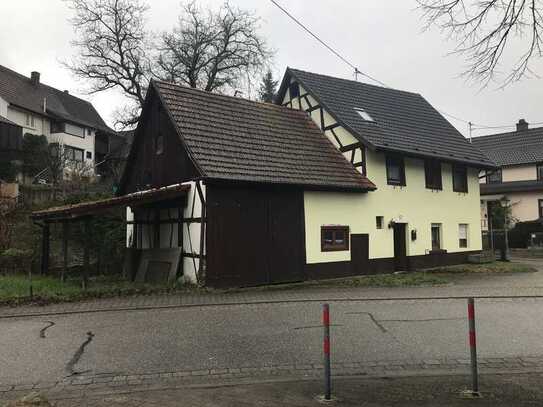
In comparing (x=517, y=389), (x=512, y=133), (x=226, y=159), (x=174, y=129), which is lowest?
(x=517, y=389)

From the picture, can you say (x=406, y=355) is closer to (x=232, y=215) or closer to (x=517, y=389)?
(x=517, y=389)

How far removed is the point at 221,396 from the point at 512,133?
151ft

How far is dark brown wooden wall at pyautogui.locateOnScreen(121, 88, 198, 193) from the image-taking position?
1617cm

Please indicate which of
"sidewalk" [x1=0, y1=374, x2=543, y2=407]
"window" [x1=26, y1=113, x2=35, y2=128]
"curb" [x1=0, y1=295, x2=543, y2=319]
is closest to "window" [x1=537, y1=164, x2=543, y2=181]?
"curb" [x1=0, y1=295, x2=543, y2=319]

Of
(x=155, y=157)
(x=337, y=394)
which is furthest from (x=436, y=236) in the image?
(x=337, y=394)

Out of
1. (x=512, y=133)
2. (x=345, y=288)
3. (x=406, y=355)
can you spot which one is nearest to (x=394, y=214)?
(x=345, y=288)

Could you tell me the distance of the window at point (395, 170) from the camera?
20.4 meters

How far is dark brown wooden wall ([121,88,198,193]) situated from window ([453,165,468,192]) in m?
13.4

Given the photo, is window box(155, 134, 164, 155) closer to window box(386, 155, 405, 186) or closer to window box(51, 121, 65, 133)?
window box(386, 155, 405, 186)

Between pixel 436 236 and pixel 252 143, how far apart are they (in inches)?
396

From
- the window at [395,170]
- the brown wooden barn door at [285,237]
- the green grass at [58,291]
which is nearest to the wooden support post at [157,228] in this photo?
the green grass at [58,291]

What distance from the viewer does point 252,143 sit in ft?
56.9

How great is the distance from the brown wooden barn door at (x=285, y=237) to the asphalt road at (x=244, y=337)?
449 cm

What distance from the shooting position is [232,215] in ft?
49.6
